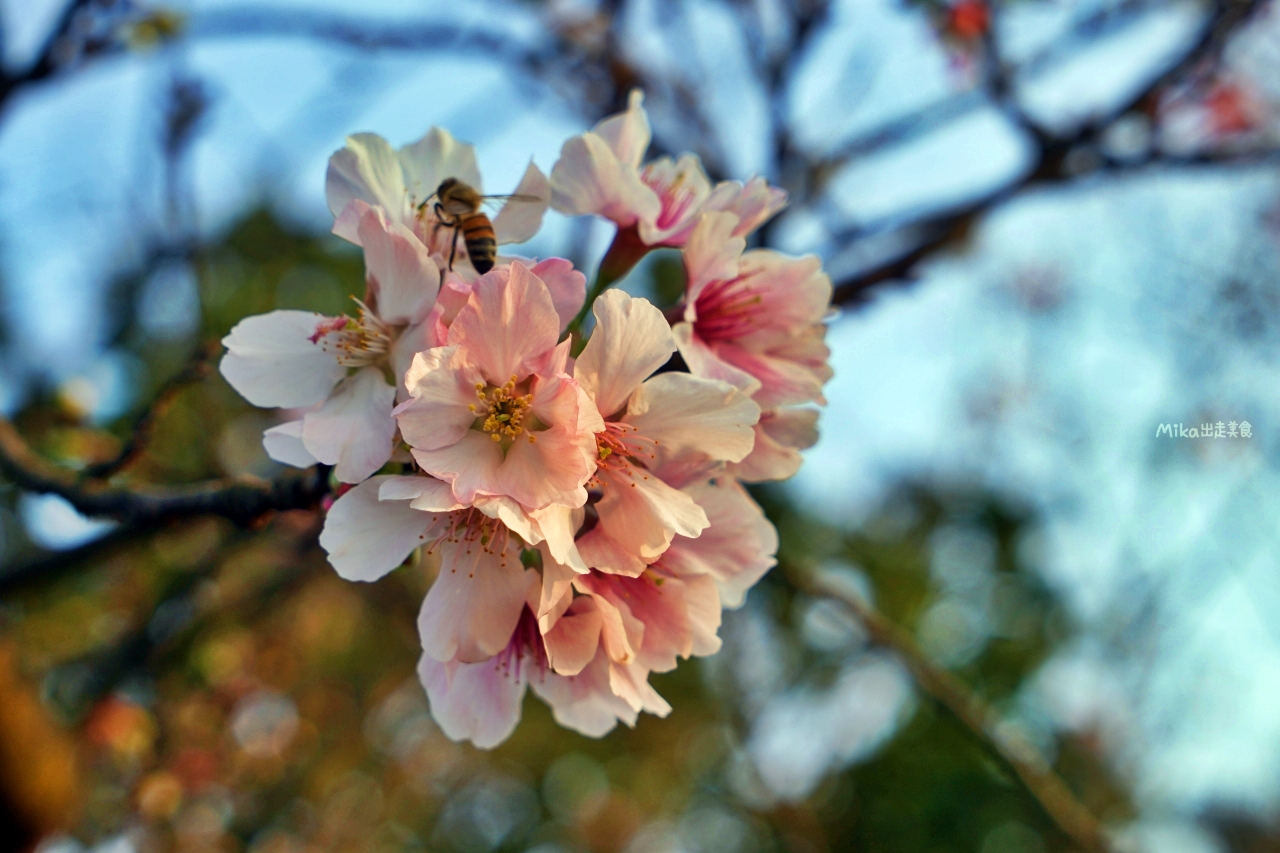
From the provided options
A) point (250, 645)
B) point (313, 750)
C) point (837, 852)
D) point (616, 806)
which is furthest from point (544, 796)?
point (250, 645)

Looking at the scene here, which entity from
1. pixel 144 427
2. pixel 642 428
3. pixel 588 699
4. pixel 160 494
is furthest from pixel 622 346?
pixel 144 427

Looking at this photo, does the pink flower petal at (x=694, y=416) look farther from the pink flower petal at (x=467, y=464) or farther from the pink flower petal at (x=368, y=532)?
the pink flower petal at (x=368, y=532)

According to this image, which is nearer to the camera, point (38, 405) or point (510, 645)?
point (510, 645)

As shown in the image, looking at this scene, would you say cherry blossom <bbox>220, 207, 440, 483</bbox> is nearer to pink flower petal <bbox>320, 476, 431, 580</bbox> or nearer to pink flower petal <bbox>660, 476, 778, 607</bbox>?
pink flower petal <bbox>320, 476, 431, 580</bbox>

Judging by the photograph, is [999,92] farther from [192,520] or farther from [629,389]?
[192,520]

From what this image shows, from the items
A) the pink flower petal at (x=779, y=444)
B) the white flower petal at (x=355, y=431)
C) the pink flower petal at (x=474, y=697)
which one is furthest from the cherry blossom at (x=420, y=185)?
the pink flower petal at (x=474, y=697)

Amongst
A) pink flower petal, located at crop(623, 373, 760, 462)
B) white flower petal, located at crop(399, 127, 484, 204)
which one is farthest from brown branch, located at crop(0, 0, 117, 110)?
pink flower petal, located at crop(623, 373, 760, 462)

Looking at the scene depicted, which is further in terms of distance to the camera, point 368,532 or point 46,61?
point 46,61

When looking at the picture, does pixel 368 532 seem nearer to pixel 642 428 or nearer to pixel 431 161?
pixel 642 428
